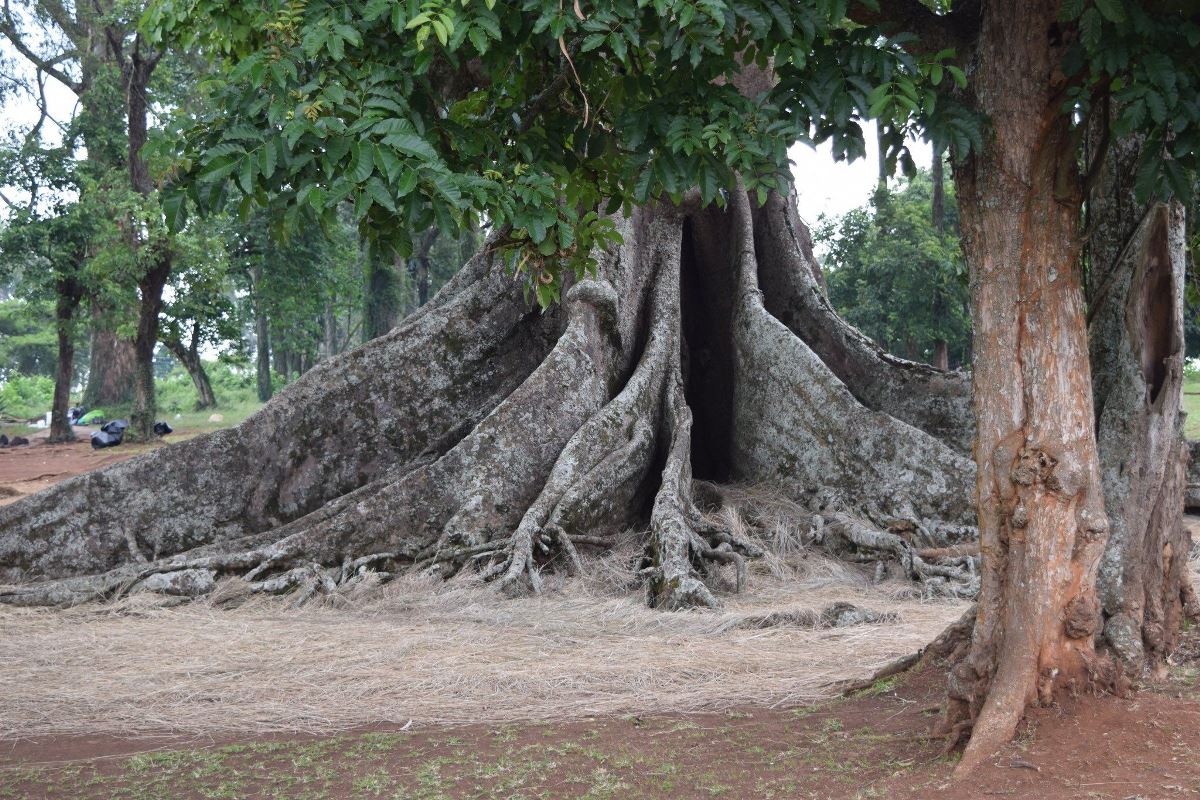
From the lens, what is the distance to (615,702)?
4555mm

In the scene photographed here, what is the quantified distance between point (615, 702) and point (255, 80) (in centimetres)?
282

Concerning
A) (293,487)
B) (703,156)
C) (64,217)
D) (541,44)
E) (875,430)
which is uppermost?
(64,217)

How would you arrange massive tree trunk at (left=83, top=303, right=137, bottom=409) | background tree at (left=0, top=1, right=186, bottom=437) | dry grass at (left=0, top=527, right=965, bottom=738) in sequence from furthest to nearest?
massive tree trunk at (left=83, top=303, right=137, bottom=409) < background tree at (left=0, top=1, right=186, bottom=437) < dry grass at (left=0, top=527, right=965, bottom=738)

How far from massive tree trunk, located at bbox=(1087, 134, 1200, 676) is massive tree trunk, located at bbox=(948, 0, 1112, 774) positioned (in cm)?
28

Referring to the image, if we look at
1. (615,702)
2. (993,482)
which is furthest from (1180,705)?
(615,702)

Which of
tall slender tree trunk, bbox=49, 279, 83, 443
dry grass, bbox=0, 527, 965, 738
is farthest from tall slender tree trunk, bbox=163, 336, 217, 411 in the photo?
dry grass, bbox=0, 527, 965, 738

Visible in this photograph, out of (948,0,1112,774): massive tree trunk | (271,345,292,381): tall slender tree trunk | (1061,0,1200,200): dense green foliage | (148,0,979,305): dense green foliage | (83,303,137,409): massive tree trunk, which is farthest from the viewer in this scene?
(271,345,292,381): tall slender tree trunk

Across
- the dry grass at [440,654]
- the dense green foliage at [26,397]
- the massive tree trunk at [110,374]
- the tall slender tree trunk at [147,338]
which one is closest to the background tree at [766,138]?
the dry grass at [440,654]

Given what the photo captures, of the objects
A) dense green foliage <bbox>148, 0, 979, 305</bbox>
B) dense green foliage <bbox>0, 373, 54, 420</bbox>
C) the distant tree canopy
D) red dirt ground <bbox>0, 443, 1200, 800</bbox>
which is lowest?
red dirt ground <bbox>0, 443, 1200, 800</bbox>

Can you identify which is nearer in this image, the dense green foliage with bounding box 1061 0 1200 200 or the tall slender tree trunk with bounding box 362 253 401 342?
the dense green foliage with bounding box 1061 0 1200 200

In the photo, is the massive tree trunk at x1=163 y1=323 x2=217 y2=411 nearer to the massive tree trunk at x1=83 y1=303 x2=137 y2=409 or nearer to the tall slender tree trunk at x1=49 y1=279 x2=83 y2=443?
the massive tree trunk at x1=83 y1=303 x2=137 y2=409

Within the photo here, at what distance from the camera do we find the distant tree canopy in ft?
67.8

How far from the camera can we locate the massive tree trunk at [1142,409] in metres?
3.90

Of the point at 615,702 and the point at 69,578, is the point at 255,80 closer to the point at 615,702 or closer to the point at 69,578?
the point at 615,702
